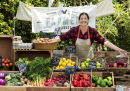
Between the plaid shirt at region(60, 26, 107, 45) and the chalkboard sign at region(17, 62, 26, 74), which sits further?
the plaid shirt at region(60, 26, 107, 45)

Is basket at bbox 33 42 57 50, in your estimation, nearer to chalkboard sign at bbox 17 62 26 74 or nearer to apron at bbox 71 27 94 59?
apron at bbox 71 27 94 59

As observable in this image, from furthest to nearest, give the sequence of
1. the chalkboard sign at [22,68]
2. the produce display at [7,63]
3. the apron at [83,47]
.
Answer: the produce display at [7,63]
the apron at [83,47]
the chalkboard sign at [22,68]

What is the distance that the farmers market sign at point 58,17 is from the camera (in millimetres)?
6836

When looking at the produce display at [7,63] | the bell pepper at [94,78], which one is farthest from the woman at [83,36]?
the produce display at [7,63]

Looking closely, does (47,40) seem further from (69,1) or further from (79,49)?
(69,1)

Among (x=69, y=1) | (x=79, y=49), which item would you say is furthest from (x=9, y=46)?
(x=69, y=1)

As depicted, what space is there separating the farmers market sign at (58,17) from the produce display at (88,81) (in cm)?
381

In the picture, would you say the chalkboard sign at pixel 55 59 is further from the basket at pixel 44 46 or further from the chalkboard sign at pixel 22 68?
the basket at pixel 44 46

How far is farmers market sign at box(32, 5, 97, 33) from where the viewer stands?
6.84m

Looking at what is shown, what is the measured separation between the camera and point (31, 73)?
10.5ft

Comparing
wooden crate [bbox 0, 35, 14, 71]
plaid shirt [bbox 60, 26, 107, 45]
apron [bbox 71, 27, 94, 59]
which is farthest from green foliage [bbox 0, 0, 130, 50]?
plaid shirt [bbox 60, 26, 107, 45]

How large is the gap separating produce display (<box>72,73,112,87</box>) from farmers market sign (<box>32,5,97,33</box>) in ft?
12.5

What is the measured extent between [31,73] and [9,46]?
1832mm

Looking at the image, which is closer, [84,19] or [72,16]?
[84,19]
